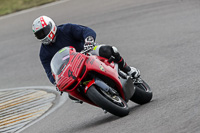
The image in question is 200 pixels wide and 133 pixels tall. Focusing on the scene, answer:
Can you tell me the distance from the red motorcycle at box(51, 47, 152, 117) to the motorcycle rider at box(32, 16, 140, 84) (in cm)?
22

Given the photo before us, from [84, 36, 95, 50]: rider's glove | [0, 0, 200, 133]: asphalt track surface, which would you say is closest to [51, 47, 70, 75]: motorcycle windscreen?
[84, 36, 95, 50]: rider's glove

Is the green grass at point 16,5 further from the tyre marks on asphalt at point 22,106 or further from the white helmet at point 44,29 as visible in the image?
the white helmet at point 44,29

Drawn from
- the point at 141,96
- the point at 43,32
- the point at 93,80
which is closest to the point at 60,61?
the point at 93,80

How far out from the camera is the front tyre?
6059mm

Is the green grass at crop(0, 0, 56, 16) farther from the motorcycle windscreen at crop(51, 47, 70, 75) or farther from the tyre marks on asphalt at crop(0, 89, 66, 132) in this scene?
the motorcycle windscreen at crop(51, 47, 70, 75)

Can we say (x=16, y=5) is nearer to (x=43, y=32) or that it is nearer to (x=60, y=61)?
(x=43, y=32)

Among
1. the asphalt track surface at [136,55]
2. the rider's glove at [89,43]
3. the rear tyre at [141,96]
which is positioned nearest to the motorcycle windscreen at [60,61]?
the rider's glove at [89,43]

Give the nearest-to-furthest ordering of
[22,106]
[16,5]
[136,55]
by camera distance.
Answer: [22,106] → [136,55] → [16,5]

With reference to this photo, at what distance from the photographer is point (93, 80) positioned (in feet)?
20.6

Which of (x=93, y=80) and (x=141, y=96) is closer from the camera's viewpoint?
(x=93, y=80)

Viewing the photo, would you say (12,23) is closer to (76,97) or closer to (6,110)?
(6,110)

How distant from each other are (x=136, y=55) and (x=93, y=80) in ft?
17.4

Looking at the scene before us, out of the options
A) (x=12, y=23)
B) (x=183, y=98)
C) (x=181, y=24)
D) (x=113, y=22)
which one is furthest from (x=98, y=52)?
(x=12, y=23)

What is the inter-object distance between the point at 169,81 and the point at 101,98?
2584 millimetres
